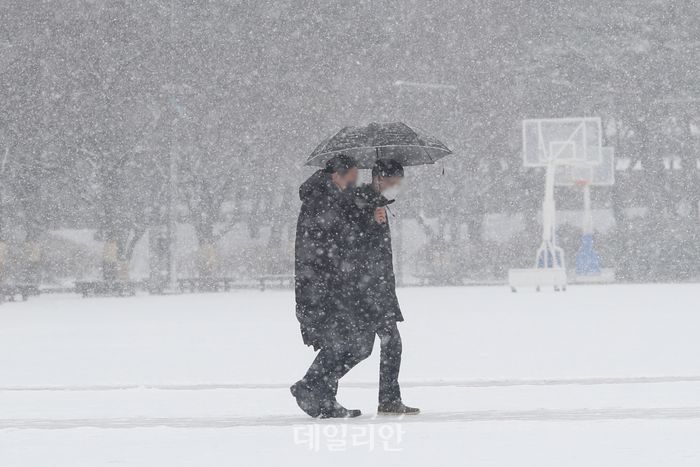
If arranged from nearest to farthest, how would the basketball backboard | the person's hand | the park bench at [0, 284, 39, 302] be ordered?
the person's hand
the park bench at [0, 284, 39, 302]
the basketball backboard

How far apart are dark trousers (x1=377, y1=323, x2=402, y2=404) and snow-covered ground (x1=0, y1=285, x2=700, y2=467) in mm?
173

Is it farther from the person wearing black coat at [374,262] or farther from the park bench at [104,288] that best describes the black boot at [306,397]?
the park bench at [104,288]

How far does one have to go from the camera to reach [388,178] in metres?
9.20

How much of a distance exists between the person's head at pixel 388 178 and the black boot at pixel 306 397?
4.38ft

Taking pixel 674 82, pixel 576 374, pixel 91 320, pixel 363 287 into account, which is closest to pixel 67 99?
pixel 91 320

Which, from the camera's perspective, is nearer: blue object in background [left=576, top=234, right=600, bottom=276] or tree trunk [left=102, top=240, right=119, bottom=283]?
tree trunk [left=102, top=240, right=119, bottom=283]

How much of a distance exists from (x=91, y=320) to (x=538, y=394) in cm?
1420

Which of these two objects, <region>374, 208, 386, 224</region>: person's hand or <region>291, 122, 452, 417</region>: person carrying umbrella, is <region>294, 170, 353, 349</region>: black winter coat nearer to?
<region>291, 122, 452, 417</region>: person carrying umbrella

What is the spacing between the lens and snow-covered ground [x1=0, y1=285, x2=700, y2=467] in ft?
26.6

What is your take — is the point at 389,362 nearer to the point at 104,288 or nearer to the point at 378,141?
the point at 378,141

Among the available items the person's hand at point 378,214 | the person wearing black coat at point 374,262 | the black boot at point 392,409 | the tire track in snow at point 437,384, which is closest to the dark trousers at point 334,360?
the person wearing black coat at point 374,262

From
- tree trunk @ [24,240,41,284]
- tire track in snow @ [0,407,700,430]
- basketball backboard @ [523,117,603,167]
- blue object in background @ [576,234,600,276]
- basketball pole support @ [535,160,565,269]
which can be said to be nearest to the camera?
tire track in snow @ [0,407,700,430]

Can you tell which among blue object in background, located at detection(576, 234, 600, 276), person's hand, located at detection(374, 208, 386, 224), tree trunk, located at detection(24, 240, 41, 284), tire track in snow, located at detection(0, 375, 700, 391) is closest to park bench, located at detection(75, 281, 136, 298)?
tree trunk, located at detection(24, 240, 41, 284)

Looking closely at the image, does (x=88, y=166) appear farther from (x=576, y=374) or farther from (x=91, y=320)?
(x=576, y=374)
